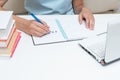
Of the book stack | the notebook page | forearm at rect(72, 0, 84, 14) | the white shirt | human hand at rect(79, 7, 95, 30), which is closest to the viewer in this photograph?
the book stack

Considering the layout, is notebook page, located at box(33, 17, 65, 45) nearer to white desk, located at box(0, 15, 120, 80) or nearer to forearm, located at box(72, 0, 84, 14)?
white desk, located at box(0, 15, 120, 80)

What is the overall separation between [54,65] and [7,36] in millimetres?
219

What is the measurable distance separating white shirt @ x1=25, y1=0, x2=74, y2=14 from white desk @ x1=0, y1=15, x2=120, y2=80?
0.44 meters

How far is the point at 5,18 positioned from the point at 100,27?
46 centimetres

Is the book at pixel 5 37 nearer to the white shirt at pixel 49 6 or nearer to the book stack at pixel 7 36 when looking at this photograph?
the book stack at pixel 7 36

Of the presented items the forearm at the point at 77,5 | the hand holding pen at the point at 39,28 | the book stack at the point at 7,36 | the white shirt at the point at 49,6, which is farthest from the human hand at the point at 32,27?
the forearm at the point at 77,5

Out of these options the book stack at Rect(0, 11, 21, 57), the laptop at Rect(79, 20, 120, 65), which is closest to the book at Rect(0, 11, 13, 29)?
the book stack at Rect(0, 11, 21, 57)

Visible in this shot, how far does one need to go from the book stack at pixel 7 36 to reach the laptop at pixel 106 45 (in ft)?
0.93

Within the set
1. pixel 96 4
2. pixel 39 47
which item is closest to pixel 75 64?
pixel 39 47

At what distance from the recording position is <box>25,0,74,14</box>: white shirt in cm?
132

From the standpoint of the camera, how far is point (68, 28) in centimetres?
105

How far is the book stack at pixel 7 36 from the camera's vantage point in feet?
2.78

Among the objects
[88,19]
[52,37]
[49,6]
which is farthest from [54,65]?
[49,6]

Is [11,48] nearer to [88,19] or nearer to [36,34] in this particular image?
[36,34]
